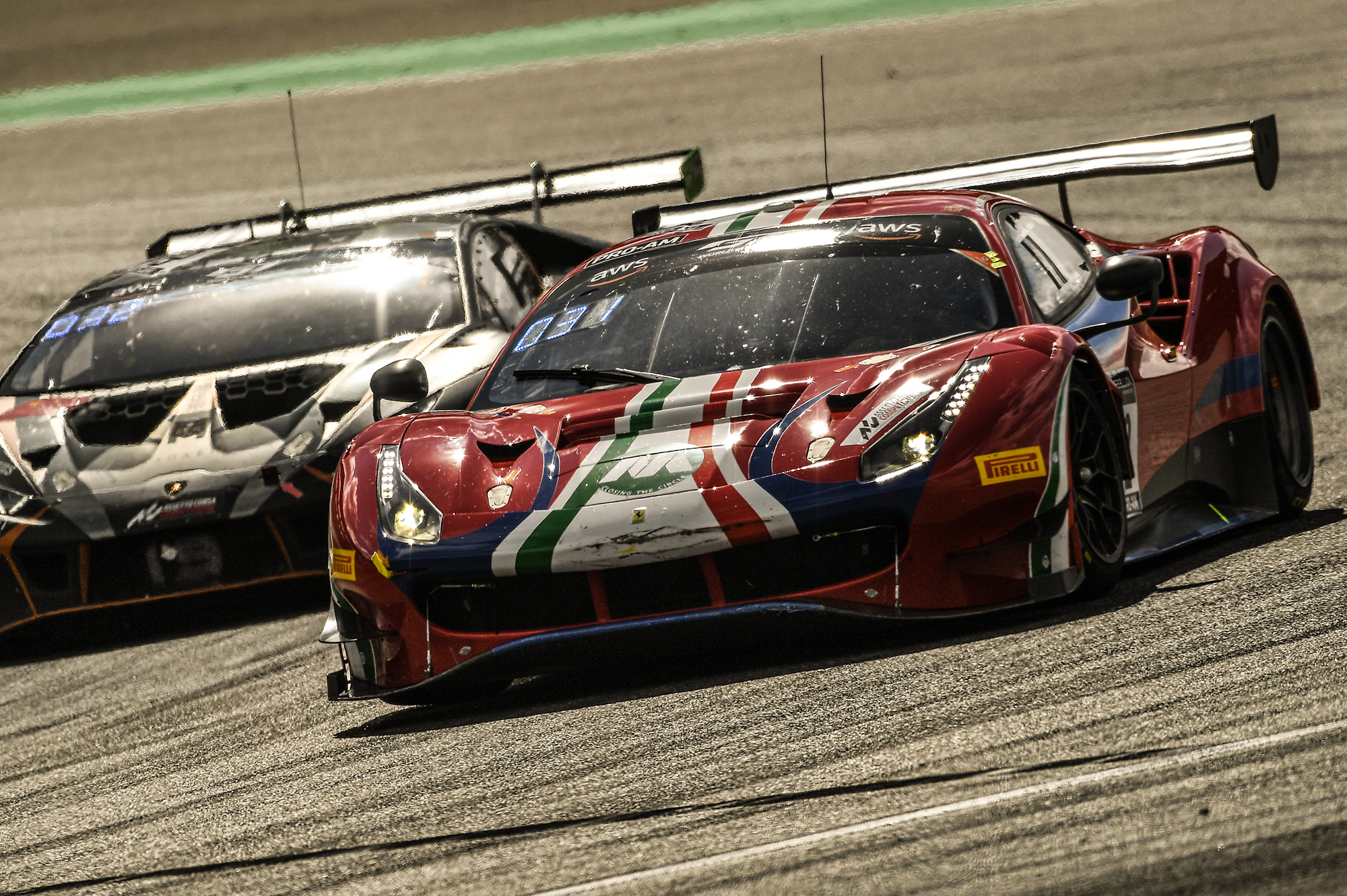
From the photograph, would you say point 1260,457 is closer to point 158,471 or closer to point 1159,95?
point 158,471

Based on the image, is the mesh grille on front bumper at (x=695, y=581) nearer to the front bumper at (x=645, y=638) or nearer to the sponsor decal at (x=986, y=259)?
the front bumper at (x=645, y=638)

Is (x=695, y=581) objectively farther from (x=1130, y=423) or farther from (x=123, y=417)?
(x=123, y=417)

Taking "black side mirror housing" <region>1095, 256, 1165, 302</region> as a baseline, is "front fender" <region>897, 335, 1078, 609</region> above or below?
below

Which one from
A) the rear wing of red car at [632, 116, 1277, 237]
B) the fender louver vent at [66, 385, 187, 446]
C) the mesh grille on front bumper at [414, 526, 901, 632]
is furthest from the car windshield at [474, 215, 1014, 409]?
the fender louver vent at [66, 385, 187, 446]

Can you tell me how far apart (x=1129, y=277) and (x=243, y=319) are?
3.75 metres

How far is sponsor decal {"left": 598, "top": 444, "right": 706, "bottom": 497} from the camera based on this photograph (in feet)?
15.6

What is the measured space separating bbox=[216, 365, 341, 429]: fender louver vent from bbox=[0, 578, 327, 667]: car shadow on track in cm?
62

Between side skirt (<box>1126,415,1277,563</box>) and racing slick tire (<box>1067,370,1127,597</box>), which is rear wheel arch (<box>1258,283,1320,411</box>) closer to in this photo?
side skirt (<box>1126,415,1277,563</box>)

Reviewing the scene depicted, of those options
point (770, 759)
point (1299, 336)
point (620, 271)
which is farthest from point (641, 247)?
point (770, 759)

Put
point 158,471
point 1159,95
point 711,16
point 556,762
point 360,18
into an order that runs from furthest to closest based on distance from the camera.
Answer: point 360,18, point 711,16, point 1159,95, point 158,471, point 556,762

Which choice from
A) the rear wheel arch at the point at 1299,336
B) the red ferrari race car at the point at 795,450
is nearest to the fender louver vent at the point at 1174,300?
the red ferrari race car at the point at 795,450

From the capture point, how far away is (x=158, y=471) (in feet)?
23.1

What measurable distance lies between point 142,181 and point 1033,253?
16907 mm

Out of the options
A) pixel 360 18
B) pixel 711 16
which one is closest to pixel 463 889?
pixel 711 16
